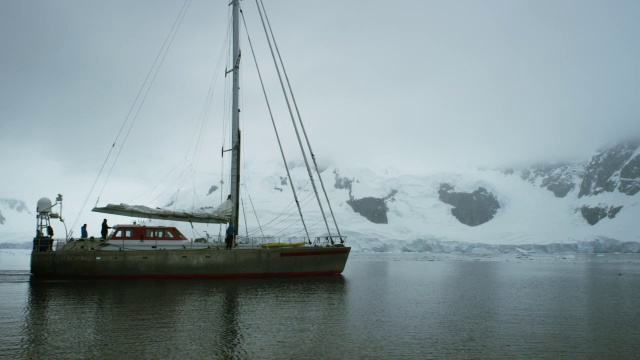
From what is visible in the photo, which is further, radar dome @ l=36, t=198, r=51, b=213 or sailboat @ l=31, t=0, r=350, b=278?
radar dome @ l=36, t=198, r=51, b=213

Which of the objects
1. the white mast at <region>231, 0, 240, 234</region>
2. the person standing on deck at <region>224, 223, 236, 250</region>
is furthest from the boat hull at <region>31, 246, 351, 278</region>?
the white mast at <region>231, 0, 240, 234</region>

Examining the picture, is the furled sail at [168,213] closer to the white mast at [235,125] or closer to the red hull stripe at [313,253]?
the white mast at [235,125]

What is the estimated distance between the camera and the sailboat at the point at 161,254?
29.4m

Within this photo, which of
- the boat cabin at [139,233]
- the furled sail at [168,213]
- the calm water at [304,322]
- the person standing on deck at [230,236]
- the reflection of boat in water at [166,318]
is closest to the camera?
the reflection of boat in water at [166,318]

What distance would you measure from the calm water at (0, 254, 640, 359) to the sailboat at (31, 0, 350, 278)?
2494 mm

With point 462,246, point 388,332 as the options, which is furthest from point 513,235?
point 388,332

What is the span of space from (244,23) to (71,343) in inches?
1071

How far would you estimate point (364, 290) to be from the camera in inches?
1052

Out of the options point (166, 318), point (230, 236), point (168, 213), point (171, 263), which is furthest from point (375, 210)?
point (166, 318)

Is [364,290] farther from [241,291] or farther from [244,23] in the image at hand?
[244,23]

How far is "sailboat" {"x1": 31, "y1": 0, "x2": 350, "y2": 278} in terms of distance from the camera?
96.6 feet

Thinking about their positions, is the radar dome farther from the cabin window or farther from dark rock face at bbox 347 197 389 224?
dark rock face at bbox 347 197 389 224

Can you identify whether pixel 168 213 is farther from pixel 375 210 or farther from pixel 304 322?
pixel 375 210

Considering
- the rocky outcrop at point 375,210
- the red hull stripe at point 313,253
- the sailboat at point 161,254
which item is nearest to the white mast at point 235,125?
the sailboat at point 161,254
